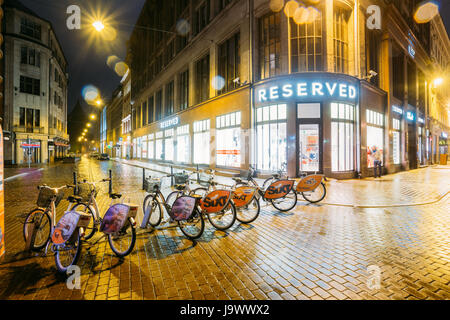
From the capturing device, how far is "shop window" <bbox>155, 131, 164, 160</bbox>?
111 feet

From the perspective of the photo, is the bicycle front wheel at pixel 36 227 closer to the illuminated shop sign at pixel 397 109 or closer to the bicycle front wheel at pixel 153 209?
the bicycle front wheel at pixel 153 209

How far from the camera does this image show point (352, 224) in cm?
594

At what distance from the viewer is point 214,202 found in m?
5.47

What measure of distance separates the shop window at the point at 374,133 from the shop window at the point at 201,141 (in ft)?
42.6

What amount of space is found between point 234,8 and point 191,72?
8148 mm

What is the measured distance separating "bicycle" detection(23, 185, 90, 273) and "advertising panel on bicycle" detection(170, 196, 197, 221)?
6.10ft

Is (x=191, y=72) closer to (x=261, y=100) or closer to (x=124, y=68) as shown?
(x=261, y=100)

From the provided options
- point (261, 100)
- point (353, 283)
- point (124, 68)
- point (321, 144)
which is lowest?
point (353, 283)

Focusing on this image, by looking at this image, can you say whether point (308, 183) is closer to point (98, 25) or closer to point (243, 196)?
point (243, 196)

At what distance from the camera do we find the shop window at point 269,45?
15.4 meters

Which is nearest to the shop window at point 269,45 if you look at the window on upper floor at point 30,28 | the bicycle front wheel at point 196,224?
the bicycle front wheel at point 196,224

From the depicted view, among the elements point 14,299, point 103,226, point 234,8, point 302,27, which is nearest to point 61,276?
point 14,299

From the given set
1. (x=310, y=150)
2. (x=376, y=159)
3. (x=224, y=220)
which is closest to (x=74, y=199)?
(x=224, y=220)

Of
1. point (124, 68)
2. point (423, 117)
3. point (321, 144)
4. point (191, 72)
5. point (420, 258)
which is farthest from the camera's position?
point (124, 68)
